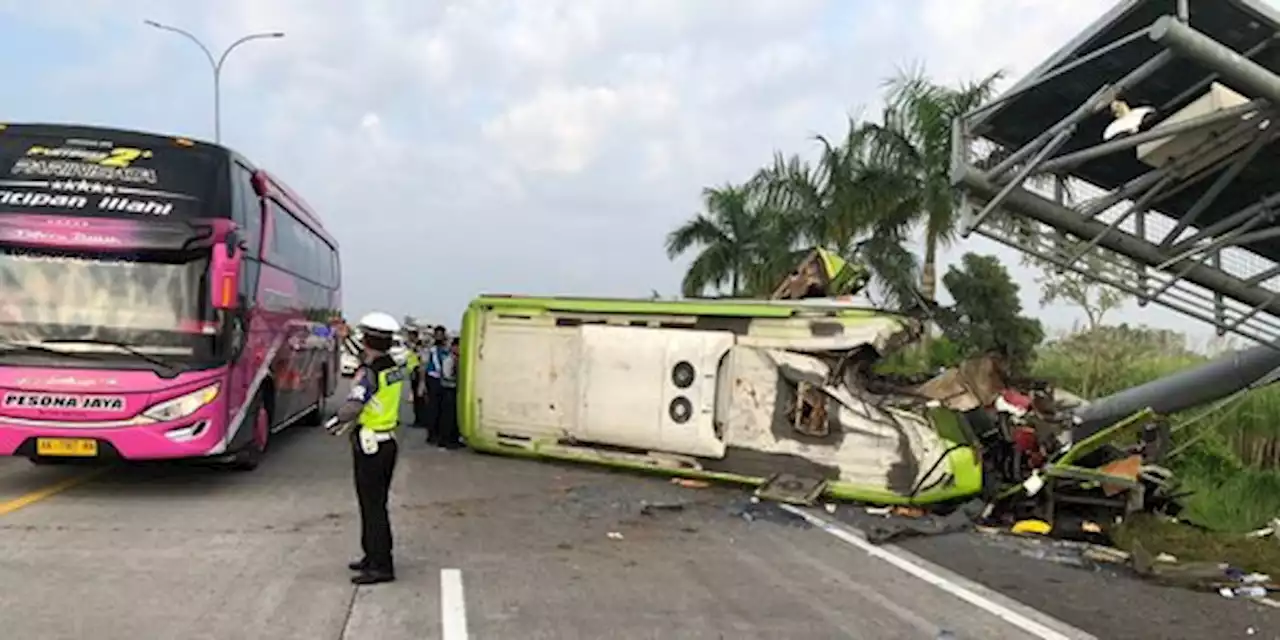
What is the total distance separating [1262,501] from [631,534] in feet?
22.7

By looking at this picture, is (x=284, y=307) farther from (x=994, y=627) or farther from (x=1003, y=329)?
(x=1003, y=329)

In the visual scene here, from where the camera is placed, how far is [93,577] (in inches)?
260

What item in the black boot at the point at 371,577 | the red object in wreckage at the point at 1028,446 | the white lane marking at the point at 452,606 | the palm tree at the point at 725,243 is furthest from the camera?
the palm tree at the point at 725,243

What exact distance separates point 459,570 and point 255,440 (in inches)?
181

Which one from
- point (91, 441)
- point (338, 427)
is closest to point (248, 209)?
point (91, 441)

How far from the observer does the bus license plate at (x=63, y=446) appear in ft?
29.4

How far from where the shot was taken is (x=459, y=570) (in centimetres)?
721

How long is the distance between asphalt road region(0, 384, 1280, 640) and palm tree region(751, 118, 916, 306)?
1386cm

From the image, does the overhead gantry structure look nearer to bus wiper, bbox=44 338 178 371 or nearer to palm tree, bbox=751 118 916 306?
bus wiper, bbox=44 338 178 371

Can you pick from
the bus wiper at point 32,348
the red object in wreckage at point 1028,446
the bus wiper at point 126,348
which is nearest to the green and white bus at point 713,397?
the red object in wreckage at point 1028,446

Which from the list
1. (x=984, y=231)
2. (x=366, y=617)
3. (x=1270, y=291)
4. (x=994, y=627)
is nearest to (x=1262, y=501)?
(x=1270, y=291)

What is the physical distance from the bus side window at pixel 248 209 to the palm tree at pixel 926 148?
13.0 m

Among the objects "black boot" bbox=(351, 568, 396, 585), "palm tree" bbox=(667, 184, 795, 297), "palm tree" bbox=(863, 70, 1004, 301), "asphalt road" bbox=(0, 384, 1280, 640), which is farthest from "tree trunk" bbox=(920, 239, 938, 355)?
"black boot" bbox=(351, 568, 396, 585)

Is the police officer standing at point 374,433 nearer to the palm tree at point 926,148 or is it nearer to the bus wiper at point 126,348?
the bus wiper at point 126,348
